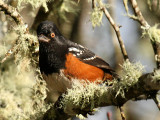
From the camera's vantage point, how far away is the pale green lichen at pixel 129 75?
2395 mm

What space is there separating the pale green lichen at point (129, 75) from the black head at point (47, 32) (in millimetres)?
1537

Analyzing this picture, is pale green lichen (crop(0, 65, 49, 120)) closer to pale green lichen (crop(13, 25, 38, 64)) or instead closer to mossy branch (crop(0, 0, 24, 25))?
pale green lichen (crop(13, 25, 38, 64))

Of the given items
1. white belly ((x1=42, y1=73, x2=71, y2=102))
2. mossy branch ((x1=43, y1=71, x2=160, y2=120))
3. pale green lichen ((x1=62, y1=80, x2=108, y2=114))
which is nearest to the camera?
mossy branch ((x1=43, y1=71, x2=160, y2=120))

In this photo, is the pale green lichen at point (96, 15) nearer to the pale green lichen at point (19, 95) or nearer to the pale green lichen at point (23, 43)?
the pale green lichen at point (23, 43)

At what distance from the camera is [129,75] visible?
243 centimetres

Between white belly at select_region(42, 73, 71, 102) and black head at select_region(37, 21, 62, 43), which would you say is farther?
black head at select_region(37, 21, 62, 43)

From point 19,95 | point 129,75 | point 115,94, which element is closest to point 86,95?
point 115,94

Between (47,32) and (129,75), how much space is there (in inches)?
66.2

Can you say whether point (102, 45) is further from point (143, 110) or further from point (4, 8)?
point (4, 8)

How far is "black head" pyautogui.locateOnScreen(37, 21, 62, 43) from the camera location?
3.80 metres

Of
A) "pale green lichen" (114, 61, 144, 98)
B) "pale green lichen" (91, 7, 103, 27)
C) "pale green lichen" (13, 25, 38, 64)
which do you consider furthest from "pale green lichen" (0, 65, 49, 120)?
"pale green lichen" (114, 61, 144, 98)

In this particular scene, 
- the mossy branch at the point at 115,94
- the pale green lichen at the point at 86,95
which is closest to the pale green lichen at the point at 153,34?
the mossy branch at the point at 115,94

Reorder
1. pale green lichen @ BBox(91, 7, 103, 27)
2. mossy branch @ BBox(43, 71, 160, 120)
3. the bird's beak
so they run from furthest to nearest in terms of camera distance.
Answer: the bird's beak
pale green lichen @ BBox(91, 7, 103, 27)
mossy branch @ BBox(43, 71, 160, 120)

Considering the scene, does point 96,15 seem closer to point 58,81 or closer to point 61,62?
point 61,62
